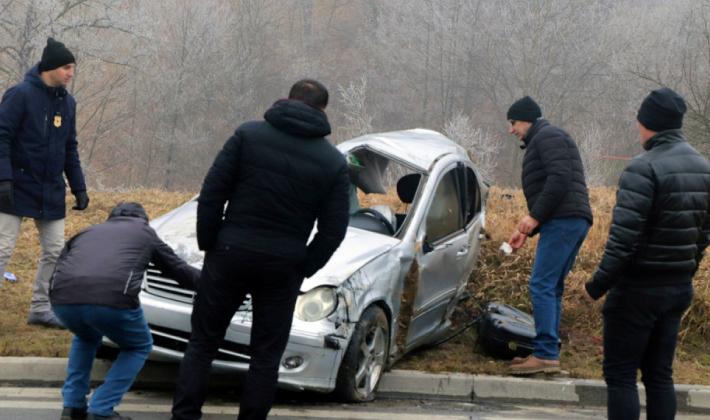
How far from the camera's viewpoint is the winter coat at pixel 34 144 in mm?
6434

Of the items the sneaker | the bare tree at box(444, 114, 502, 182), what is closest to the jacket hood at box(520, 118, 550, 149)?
the sneaker

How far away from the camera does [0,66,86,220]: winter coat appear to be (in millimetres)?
6434

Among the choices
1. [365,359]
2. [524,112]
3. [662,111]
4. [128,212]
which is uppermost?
[662,111]

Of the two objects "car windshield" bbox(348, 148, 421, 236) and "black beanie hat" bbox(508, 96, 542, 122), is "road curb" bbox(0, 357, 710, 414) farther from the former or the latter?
"black beanie hat" bbox(508, 96, 542, 122)

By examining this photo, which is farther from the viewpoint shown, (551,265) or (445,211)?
(445,211)

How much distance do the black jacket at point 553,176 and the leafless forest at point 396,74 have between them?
37118mm

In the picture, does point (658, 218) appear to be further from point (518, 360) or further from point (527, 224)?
point (518, 360)

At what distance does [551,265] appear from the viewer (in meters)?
6.68

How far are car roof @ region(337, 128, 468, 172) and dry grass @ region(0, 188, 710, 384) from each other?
1416 mm

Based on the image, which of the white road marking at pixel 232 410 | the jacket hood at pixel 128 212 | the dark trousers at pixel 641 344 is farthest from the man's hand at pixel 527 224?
the jacket hood at pixel 128 212

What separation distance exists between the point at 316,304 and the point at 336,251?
499mm

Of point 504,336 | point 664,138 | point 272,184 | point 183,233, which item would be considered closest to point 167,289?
point 183,233

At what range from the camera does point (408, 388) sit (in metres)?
6.41

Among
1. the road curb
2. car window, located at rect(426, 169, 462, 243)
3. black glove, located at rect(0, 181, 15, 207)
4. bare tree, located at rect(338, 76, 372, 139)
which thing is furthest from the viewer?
bare tree, located at rect(338, 76, 372, 139)
